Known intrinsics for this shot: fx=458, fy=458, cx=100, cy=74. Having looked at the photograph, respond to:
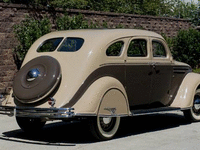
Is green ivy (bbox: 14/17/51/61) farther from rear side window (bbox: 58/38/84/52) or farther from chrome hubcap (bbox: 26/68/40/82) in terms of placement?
chrome hubcap (bbox: 26/68/40/82)

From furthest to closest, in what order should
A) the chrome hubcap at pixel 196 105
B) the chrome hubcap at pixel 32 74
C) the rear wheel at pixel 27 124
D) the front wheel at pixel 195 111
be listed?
1. the chrome hubcap at pixel 196 105
2. the front wheel at pixel 195 111
3. the rear wheel at pixel 27 124
4. the chrome hubcap at pixel 32 74

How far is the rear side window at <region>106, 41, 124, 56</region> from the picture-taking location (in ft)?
27.5

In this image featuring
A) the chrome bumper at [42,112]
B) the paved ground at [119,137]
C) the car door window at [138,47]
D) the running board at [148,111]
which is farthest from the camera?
the car door window at [138,47]

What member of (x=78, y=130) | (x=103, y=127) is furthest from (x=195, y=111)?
(x=103, y=127)

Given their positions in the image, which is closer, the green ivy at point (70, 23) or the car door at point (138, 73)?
the car door at point (138, 73)

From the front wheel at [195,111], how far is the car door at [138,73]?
57.5 inches

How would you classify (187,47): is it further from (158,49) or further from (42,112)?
(42,112)

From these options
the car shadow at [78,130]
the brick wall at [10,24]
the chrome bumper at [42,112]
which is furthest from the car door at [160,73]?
the brick wall at [10,24]

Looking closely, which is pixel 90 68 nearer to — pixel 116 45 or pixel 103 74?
pixel 103 74

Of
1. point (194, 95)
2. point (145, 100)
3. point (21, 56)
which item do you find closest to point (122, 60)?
point (145, 100)

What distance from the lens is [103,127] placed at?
7.96 m

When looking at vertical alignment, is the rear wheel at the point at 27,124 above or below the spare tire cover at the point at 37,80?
below

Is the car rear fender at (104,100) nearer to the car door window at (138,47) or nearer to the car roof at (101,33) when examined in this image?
the car roof at (101,33)

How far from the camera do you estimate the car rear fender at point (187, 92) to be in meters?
9.71
